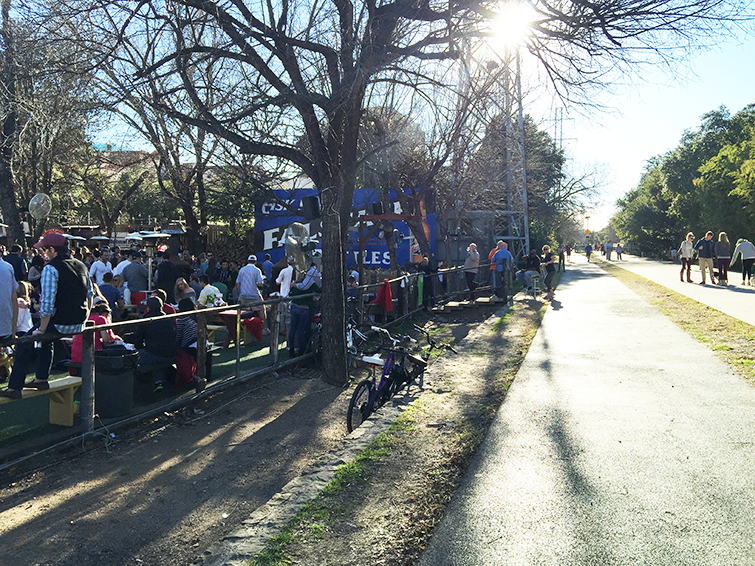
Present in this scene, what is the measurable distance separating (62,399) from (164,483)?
190cm

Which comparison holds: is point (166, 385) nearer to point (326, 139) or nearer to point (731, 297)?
point (326, 139)

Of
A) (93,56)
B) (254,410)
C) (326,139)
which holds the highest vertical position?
(93,56)

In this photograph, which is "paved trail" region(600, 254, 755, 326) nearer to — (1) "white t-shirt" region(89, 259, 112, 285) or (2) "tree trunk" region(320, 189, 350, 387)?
(2) "tree trunk" region(320, 189, 350, 387)

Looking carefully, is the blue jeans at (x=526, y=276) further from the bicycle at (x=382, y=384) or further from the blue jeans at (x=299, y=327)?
the bicycle at (x=382, y=384)

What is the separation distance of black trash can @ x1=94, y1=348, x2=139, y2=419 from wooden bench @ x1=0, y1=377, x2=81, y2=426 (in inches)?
11.6

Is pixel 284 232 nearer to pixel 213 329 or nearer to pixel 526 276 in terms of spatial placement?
pixel 526 276

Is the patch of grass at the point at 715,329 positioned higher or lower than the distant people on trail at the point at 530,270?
lower

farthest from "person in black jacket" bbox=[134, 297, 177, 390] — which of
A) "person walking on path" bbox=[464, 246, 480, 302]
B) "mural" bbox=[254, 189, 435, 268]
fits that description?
"mural" bbox=[254, 189, 435, 268]

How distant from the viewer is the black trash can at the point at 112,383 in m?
6.51

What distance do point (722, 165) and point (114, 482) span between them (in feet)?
130

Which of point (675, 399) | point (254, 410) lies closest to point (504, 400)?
point (675, 399)

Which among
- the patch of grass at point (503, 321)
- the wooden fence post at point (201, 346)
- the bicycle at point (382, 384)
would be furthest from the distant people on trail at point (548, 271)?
the wooden fence post at point (201, 346)

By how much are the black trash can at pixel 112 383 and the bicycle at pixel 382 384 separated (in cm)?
234

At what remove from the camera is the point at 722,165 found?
122ft
